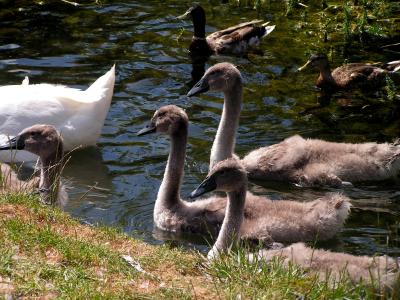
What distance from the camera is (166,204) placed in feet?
30.9

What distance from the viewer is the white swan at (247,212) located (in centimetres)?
874

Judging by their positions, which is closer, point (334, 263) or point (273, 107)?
point (334, 263)

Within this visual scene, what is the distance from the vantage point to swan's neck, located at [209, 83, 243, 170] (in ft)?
35.0

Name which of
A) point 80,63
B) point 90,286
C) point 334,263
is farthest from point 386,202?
point 80,63

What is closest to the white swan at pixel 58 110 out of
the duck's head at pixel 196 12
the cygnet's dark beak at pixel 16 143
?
the cygnet's dark beak at pixel 16 143

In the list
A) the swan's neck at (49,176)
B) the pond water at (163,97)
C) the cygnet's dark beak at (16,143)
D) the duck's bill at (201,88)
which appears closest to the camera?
the swan's neck at (49,176)

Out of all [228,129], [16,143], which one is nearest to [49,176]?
[16,143]

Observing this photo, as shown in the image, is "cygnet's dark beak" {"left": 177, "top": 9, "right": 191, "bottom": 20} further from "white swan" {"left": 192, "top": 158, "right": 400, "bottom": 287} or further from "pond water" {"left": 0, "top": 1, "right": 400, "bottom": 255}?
"white swan" {"left": 192, "top": 158, "right": 400, "bottom": 287}

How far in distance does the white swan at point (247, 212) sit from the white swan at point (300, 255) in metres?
0.07

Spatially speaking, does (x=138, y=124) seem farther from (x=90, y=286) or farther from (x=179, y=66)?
(x=90, y=286)

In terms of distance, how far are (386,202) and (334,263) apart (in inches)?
126

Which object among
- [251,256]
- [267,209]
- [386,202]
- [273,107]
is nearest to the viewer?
[251,256]

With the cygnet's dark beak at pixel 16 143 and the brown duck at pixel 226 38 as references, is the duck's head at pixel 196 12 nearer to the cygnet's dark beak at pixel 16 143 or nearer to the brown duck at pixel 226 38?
the brown duck at pixel 226 38

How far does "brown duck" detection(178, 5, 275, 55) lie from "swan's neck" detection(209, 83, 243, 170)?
381 centimetres
